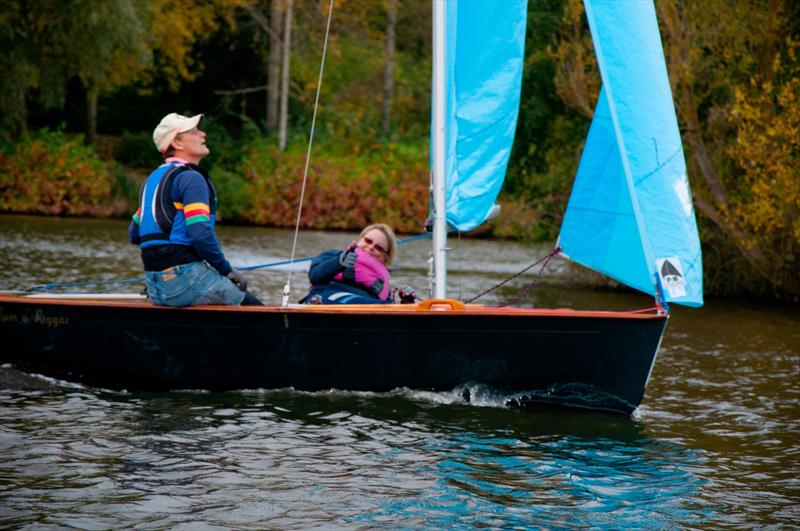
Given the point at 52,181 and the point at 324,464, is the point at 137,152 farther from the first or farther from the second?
the point at 324,464

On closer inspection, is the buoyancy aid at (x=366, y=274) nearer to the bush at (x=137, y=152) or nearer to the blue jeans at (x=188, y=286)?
the blue jeans at (x=188, y=286)

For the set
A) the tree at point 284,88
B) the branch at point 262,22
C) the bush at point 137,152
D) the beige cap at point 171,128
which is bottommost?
the beige cap at point 171,128

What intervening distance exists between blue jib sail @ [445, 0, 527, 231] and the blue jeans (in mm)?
1846

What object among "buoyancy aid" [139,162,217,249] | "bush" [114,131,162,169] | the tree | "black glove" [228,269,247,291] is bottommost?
"black glove" [228,269,247,291]

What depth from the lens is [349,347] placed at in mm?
8031

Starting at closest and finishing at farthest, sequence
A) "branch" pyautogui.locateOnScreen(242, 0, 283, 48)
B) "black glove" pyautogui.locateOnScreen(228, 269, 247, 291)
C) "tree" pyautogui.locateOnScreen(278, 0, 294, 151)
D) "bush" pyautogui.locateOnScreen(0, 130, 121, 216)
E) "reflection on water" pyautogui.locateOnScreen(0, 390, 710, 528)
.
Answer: "reflection on water" pyautogui.locateOnScreen(0, 390, 710, 528) < "black glove" pyautogui.locateOnScreen(228, 269, 247, 291) < "bush" pyautogui.locateOnScreen(0, 130, 121, 216) < "tree" pyautogui.locateOnScreen(278, 0, 294, 151) < "branch" pyautogui.locateOnScreen(242, 0, 283, 48)

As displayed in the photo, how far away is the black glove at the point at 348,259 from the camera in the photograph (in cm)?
847

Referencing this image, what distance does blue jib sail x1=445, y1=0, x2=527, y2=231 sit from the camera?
28.9 feet

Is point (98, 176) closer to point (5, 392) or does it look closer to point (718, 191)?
point (718, 191)

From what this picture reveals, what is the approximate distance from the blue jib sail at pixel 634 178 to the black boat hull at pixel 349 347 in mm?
524

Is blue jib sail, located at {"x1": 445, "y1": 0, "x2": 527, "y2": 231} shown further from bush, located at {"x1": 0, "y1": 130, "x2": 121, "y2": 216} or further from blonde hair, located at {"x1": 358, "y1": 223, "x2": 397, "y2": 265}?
bush, located at {"x1": 0, "y1": 130, "x2": 121, "y2": 216}

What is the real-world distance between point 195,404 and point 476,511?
2879 mm

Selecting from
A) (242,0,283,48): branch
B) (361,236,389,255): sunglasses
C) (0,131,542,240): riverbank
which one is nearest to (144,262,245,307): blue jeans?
(361,236,389,255): sunglasses

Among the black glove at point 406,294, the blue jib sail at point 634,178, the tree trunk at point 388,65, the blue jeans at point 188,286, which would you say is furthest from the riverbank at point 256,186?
the blue jeans at point 188,286
